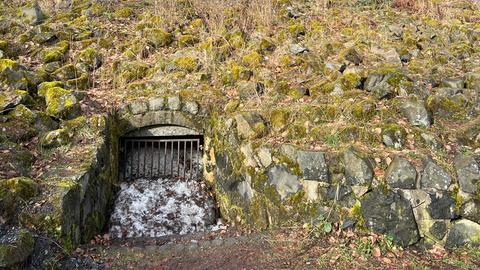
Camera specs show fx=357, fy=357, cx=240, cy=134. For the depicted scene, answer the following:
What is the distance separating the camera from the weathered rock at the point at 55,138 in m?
5.05

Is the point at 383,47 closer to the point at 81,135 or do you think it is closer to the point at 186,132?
the point at 186,132

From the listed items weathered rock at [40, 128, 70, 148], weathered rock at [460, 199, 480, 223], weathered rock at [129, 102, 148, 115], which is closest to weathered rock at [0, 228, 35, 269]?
weathered rock at [40, 128, 70, 148]

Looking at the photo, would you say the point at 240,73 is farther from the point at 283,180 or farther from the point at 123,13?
the point at 123,13

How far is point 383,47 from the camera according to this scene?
23.5ft

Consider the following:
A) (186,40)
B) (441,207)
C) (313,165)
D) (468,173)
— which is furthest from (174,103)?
(468,173)

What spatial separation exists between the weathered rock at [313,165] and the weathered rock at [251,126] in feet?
2.60

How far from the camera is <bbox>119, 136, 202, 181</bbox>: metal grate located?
6312 mm

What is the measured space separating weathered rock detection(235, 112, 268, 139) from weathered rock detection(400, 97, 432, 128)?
204cm

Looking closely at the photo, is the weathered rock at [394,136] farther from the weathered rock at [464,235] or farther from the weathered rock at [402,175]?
the weathered rock at [464,235]

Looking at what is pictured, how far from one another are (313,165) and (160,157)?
306cm

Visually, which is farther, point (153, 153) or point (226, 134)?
point (153, 153)

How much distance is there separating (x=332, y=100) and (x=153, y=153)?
10.6ft

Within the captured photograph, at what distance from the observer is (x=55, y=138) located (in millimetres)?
5109

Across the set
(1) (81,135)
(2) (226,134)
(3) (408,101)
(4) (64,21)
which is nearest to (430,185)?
(3) (408,101)
